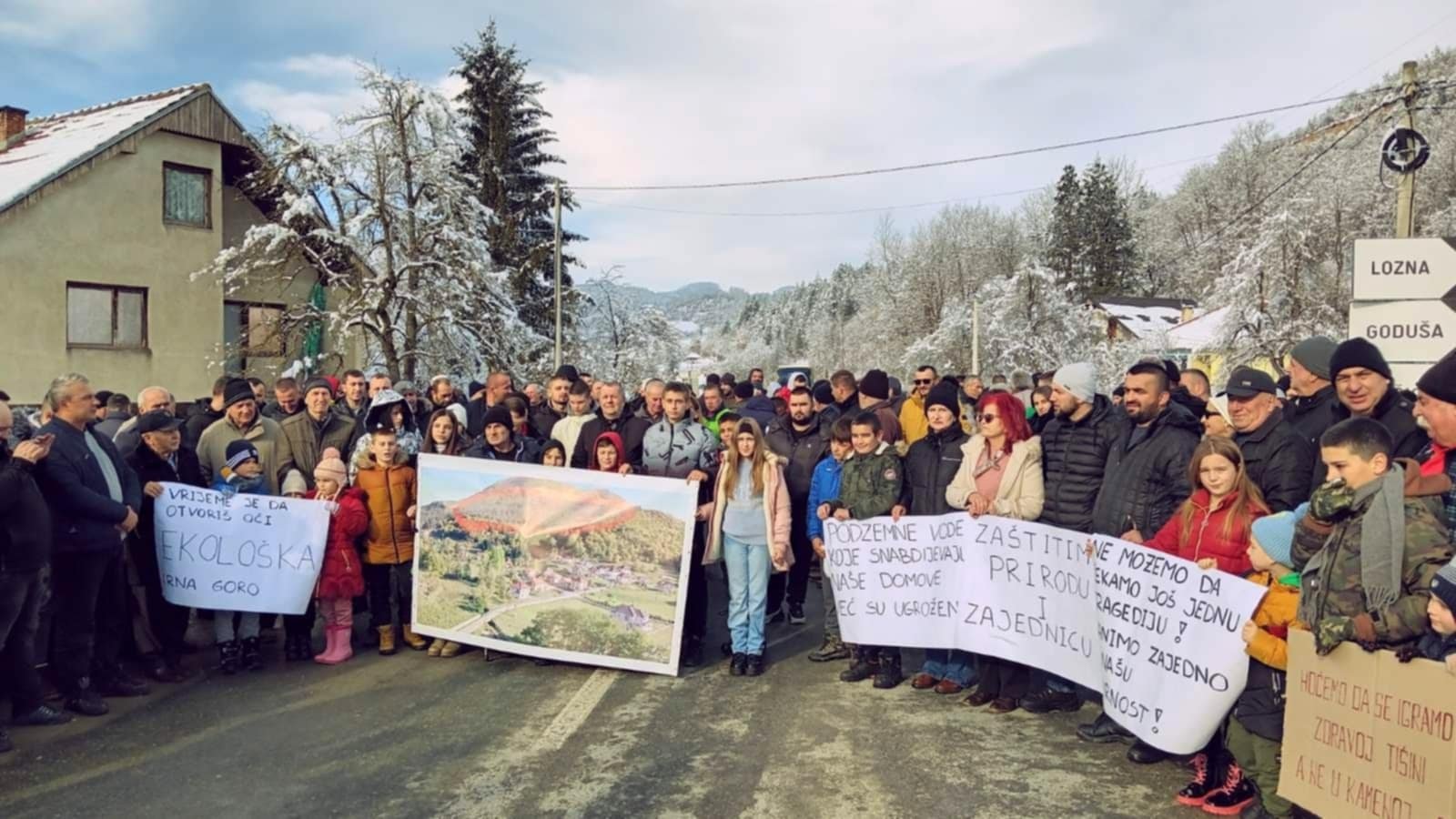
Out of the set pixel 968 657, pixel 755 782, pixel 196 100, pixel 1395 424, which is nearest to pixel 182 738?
pixel 755 782

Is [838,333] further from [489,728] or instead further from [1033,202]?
[489,728]

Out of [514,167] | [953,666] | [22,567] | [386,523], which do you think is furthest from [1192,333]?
[22,567]

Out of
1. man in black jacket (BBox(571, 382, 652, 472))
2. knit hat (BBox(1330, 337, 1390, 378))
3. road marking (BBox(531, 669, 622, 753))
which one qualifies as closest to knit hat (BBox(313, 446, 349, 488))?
man in black jacket (BBox(571, 382, 652, 472))

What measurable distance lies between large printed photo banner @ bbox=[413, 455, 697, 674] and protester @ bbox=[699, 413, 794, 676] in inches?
12.3

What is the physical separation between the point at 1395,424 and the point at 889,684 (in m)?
3.38

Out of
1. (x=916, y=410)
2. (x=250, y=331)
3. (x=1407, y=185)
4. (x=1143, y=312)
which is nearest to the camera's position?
(x=916, y=410)

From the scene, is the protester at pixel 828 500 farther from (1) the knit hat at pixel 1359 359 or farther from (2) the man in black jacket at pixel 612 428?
(1) the knit hat at pixel 1359 359

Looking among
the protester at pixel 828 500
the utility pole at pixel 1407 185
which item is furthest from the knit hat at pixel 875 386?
the utility pole at pixel 1407 185

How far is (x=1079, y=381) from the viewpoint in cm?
594

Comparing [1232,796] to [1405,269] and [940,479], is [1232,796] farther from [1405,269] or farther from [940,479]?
[1405,269]

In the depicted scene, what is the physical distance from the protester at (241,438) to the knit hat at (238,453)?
27cm

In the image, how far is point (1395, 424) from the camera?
5141 millimetres

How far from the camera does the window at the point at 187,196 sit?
23.6 meters

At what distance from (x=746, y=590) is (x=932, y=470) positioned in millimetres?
1563
